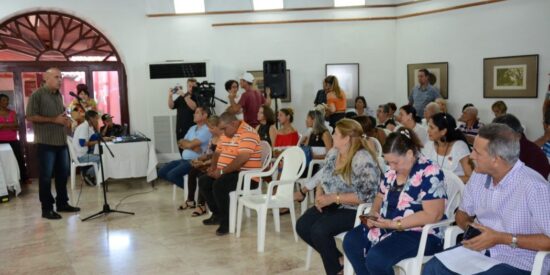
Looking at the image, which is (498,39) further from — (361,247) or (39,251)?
(39,251)

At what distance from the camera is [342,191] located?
341cm

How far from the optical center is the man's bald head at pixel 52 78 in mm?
5379

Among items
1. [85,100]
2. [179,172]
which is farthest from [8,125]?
[179,172]

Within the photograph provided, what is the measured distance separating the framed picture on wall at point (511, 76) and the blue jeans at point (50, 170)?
5.53 m


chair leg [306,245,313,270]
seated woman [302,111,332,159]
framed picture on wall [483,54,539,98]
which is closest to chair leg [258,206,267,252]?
chair leg [306,245,313,270]

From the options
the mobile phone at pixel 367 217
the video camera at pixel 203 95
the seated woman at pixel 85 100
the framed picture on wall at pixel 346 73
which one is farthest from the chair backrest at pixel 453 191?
the seated woman at pixel 85 100

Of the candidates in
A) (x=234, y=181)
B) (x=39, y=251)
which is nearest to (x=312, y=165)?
(x=234, y=181)

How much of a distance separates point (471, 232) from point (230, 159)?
2840mm

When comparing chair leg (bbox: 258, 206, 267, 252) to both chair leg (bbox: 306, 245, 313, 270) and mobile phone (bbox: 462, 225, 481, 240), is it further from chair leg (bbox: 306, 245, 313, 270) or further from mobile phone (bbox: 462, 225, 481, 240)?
mobile phone (bbox: 462, 225, 481, 240)

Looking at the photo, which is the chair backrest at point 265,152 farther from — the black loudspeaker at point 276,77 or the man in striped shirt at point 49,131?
the black loudspeaker at point 276,77

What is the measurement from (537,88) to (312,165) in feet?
11.5

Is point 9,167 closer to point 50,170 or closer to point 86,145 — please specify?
point 86,145

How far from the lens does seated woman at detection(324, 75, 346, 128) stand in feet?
23.5

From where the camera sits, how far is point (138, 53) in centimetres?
839
